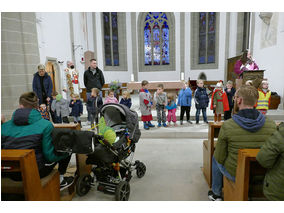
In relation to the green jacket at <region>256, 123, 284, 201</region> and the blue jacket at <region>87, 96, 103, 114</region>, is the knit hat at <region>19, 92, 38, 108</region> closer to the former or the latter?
the green jacket at <region>256, 123, 284, 201</region>

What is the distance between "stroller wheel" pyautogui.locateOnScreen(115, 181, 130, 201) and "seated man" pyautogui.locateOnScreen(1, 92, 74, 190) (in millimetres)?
827

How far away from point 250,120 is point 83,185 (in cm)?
215

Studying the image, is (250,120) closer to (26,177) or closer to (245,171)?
(245,171)

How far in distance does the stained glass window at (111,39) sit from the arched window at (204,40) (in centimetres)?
563

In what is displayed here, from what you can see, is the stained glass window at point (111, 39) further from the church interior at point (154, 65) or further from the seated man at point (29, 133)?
the seated man at point (29, 133)

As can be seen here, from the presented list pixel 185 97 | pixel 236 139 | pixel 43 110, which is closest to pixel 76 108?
pixel 43 110

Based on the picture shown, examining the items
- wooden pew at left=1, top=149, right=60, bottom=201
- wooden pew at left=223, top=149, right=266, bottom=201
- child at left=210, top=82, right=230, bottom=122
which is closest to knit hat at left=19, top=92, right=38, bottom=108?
wooden pew at left=1, top=149, right=60, bottom=201

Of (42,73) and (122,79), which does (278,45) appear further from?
(122,79)

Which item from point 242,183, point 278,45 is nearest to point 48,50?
point 242,183

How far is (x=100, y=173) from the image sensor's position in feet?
8.55

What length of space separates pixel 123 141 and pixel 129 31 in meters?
13.5

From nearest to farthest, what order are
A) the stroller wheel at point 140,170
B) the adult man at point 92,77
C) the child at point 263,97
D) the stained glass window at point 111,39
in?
1. the stroller wheel at point 140,170
2. the child at point 263,97
3. the adult man at point 92,77
4. the stained glass window at point 111,39

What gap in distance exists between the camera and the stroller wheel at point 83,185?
253cm

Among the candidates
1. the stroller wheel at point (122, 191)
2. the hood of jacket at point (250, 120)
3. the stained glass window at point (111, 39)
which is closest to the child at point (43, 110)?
the stroller wheel at point (122, 191)
